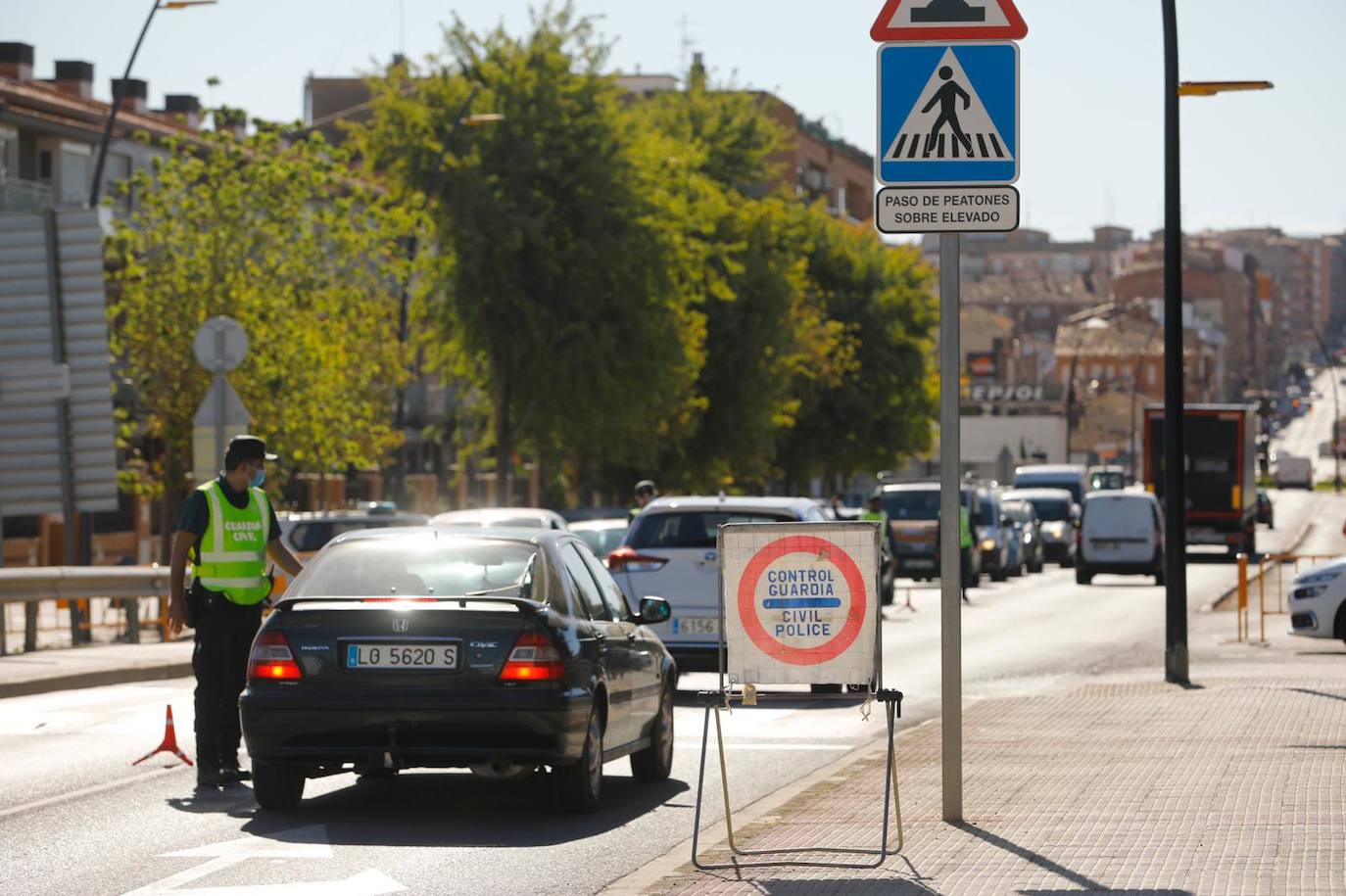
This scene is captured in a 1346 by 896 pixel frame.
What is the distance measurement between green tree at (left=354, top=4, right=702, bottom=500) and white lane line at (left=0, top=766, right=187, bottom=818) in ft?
100

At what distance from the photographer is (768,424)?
6044 cm

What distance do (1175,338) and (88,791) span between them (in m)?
10.3

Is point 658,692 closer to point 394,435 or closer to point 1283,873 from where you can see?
point 1283,873

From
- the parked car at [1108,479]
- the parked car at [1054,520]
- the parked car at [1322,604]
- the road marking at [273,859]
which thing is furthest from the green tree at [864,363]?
the road marking at [273,859]

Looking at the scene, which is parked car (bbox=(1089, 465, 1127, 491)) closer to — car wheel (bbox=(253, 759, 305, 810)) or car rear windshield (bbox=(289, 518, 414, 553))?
car rear windshield (bbox=(289, 518, 414, 553))

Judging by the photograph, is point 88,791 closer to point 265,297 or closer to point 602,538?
point 602,538

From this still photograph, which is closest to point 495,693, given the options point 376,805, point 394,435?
point 376,805

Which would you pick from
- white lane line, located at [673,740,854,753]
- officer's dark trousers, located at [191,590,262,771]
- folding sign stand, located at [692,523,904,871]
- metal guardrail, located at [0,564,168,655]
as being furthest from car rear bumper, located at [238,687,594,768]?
metal guardrail, located at [0,564,168,655]

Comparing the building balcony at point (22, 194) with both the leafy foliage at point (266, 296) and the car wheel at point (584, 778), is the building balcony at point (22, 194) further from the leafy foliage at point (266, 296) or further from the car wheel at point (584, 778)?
the car wheel at point (584, 778)

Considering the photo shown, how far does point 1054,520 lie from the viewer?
64438 millimetres

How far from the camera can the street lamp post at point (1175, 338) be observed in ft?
64.5

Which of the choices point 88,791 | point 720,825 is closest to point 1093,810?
point 720,825

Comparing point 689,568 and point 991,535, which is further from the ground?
point 689,568

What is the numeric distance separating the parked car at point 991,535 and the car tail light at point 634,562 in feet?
97.3
